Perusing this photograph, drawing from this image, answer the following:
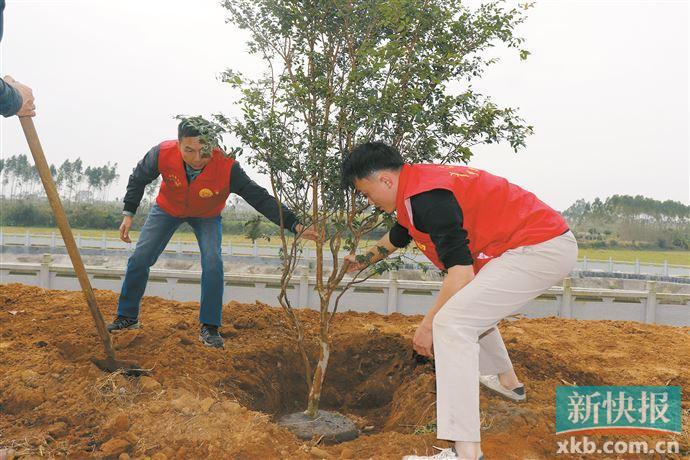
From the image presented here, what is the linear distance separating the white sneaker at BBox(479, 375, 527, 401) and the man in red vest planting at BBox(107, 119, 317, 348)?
184cm

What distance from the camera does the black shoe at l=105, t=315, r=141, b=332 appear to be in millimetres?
4558

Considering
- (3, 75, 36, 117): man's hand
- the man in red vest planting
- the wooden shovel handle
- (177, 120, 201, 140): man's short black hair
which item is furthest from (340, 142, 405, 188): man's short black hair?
(3, 75, 36, 117): man's hand

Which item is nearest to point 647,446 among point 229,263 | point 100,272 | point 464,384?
point 464,384

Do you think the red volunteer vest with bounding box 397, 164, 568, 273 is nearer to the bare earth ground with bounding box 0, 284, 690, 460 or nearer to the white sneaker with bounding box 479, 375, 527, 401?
the bare earth ground with bounding box 0, 284, 690, 460

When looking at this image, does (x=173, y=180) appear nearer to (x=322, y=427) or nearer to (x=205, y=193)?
(x=205, y=193)

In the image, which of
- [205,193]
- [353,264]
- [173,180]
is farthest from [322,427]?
[173,180]

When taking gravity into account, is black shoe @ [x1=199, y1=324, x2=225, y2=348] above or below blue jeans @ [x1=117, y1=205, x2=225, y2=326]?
below

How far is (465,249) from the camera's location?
7.93 feet

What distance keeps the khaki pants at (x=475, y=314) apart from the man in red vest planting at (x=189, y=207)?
1879 millimetres

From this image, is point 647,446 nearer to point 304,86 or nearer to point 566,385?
point 566,385

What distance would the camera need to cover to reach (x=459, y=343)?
2410mm

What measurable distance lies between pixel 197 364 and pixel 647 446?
3.00 metres

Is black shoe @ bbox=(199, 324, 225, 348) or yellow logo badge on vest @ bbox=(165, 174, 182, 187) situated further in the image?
black shoe @ bbox=(199, 324, 225, 348)

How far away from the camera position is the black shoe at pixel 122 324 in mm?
4558
